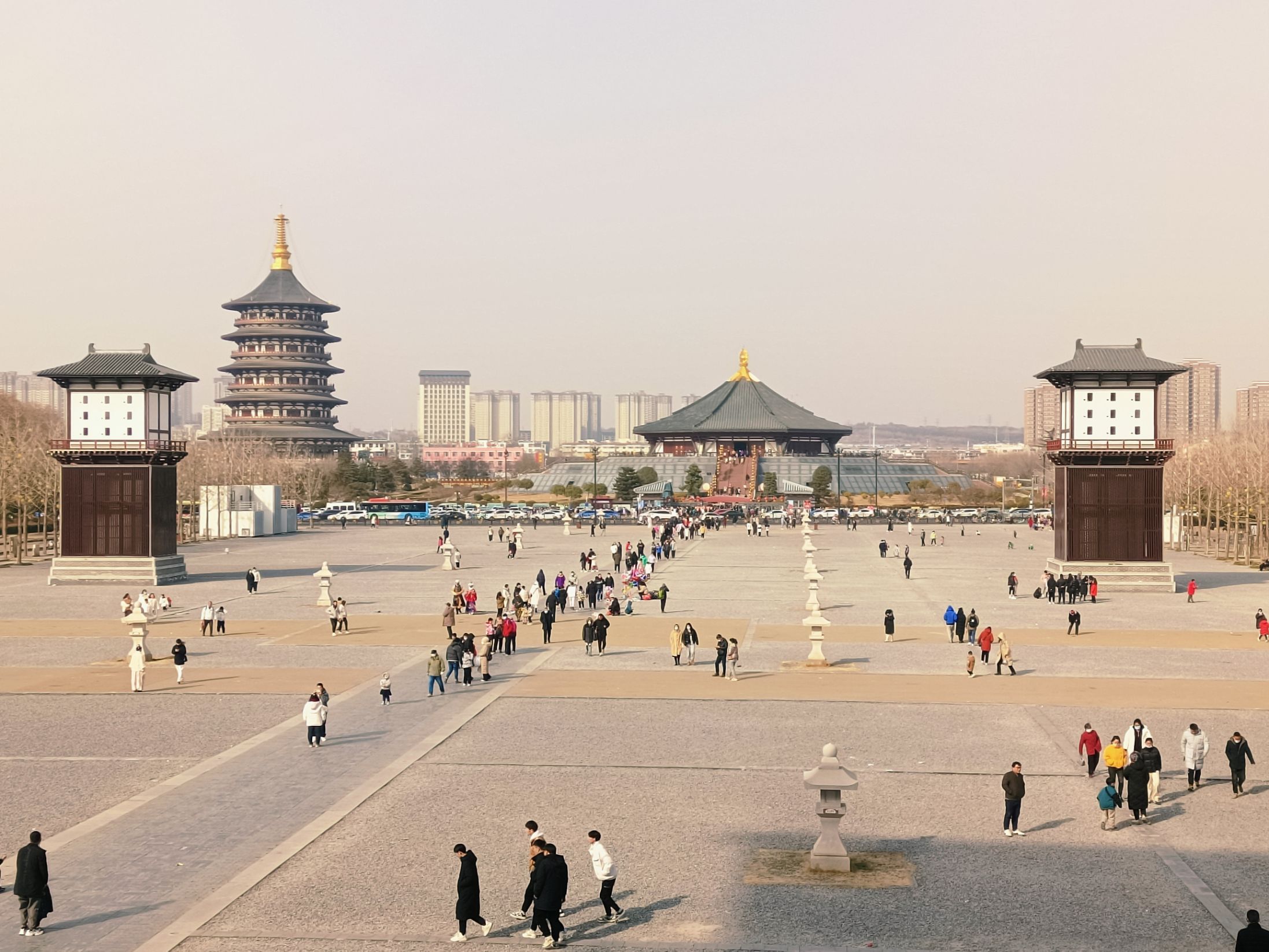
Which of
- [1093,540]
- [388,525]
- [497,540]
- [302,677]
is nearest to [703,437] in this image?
[388,525]

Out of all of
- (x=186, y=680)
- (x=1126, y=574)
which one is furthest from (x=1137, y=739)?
(x=1126, y=574)

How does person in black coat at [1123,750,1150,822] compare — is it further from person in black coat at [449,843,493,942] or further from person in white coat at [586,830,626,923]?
person in black coat at [449,843,493,942]

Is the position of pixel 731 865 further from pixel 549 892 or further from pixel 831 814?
pixel 549 892

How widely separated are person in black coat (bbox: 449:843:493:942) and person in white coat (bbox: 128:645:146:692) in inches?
684

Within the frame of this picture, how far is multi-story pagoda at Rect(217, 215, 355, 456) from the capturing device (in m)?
181

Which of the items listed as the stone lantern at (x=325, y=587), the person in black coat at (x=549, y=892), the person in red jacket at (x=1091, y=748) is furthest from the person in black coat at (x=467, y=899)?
the stone lantern at (x=325, y=587)

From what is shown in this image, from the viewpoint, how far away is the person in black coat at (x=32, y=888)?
1394cm

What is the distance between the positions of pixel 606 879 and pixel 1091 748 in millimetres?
10002

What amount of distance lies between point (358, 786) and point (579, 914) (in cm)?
662

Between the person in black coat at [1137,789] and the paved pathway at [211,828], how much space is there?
11470mm

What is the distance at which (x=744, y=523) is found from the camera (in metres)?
120

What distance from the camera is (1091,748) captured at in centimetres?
2100

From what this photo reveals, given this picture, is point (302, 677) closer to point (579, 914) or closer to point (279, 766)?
point (279, 766)

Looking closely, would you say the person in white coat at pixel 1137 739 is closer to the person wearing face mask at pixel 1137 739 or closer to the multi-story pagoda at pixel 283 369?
the person wearing face mask at pixel 1137 739
